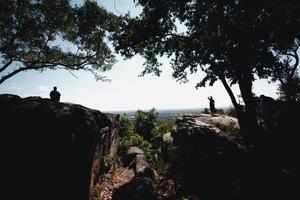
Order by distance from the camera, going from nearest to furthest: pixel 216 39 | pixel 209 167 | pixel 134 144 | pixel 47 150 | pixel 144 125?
pixel 47 150 < pixel 209 167 < pixel 216 39 < pixel 134 144 < pixel 144 125

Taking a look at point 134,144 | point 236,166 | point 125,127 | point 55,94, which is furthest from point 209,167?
point 125,127

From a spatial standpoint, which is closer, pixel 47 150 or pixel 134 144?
pixel 47 150

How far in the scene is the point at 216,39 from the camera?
1302cm

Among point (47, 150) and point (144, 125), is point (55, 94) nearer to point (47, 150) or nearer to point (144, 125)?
point (47, 150)

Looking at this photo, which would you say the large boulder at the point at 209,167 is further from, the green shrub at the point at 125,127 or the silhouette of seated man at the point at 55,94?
the green shrub at the point at 125,127

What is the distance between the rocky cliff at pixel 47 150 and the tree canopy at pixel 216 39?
8406mm

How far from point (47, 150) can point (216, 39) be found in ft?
34.5

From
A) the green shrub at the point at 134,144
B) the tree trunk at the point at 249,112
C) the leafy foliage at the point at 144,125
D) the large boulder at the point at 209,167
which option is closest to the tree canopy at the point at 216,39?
the tree trunk at the point at 249,112

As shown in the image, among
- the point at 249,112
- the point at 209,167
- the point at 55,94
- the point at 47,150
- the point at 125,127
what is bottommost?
the point at 209,167

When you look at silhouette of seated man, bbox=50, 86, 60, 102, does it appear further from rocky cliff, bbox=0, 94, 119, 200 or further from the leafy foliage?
the leafy foliage

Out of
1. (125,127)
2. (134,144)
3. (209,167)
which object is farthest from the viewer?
(125,127)

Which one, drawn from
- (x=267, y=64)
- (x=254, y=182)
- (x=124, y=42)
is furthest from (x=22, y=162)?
(x=267, y=64)

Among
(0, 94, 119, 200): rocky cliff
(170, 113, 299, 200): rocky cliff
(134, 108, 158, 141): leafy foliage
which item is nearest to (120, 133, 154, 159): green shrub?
(134, 108, 158, 141): leafy foliage

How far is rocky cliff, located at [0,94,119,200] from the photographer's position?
7.16 metres
